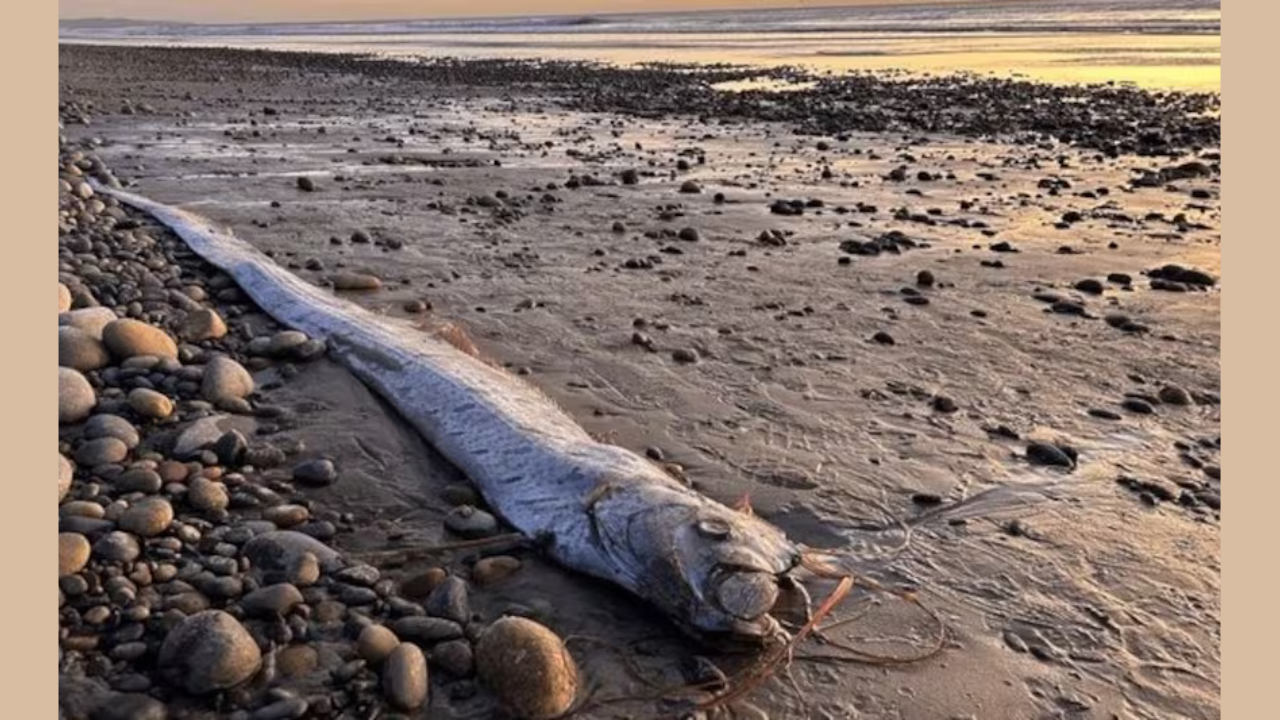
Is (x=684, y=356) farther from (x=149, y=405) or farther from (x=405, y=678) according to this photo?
(x=405, y=678)

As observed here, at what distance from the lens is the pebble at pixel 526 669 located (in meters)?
3.28

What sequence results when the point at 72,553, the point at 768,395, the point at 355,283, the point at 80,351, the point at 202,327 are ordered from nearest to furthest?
the point at 72,553
the point at 80,351
the point at 768,395
the point at 202,327
the point at 355,283

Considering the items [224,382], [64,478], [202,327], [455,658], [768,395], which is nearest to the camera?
[455,658]

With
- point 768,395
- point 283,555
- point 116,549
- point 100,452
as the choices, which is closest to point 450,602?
point 283,555

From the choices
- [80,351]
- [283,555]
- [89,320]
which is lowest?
[283,555]

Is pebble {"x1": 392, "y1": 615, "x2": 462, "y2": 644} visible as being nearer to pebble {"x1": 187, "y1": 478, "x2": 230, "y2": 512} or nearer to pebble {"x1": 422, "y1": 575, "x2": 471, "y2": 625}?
pebble {"x1": 422, "y1": 575, "x2": 471, "y2": 625}

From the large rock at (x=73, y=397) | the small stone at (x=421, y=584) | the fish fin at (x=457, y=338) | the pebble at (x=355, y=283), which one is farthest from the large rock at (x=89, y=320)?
the small stone at (x=421, y=584)

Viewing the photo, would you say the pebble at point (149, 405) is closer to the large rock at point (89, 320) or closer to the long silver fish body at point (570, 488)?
the large rock at point (89, 320)

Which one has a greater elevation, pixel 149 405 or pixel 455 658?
→ pixel 149 405

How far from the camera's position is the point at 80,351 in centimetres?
568

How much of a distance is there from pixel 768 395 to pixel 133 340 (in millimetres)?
3756

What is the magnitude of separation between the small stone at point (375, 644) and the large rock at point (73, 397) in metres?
2.53

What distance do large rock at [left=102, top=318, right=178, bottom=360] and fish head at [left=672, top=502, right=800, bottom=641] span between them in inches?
148

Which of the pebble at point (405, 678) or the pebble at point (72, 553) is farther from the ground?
the pebble at point (72, 553)
